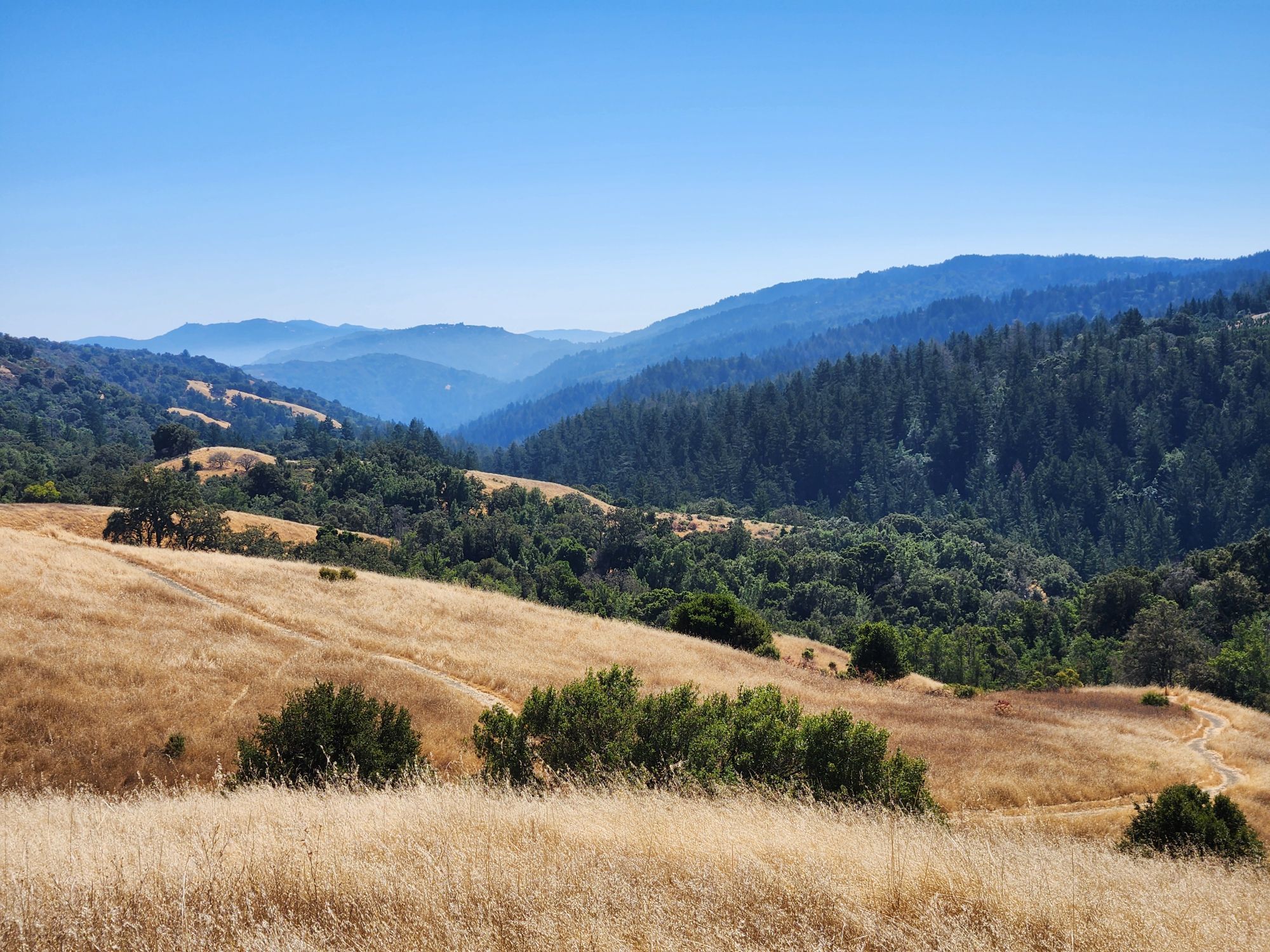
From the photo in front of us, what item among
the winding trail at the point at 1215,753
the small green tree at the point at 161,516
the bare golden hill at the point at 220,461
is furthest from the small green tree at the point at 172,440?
the winding trail at the point at 1215,753

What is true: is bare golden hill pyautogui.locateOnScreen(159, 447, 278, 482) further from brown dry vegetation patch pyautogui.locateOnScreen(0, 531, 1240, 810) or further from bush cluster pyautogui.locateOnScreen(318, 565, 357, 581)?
brown dry vegetation patch pyautogui.locateOnScreen(0, 531, 1240, 810)

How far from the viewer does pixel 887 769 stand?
14.0m

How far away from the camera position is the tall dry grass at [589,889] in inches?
254

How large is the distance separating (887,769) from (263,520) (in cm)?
7875

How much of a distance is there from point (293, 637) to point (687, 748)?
2089cm

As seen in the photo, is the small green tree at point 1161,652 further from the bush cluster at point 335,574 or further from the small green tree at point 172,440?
the small green tree at point 172,440

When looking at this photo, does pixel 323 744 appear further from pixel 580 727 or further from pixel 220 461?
pixel 220 461

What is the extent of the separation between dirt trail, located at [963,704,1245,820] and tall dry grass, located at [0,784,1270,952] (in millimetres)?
8953

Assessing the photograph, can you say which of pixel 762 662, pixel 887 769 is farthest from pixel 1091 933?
pixel 762 662

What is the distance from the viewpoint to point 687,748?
45.6 feet

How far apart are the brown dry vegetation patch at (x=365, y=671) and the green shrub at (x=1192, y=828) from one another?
578cm

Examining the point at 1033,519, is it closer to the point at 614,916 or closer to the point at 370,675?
the point at 370,675

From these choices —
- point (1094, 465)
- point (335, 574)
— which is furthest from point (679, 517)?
point (335, 574)

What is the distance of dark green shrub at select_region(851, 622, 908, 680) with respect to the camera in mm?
48281
